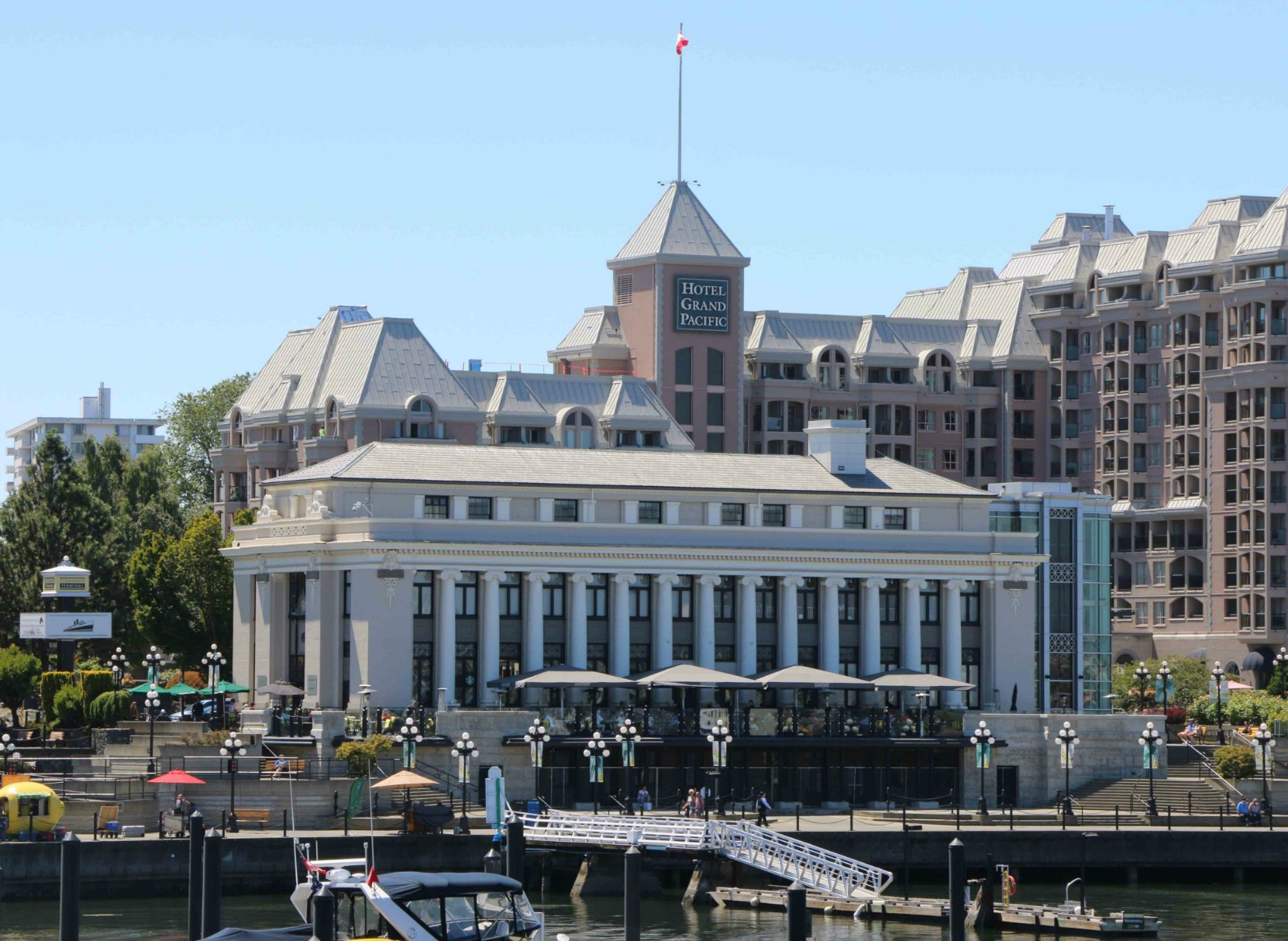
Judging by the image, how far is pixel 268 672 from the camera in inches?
5694

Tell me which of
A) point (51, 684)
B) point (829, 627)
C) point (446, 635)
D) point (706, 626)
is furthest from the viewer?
point (829, 627)

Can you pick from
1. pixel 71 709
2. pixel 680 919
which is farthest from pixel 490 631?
pixel 680 919

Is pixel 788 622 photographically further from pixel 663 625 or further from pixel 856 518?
pixel 856 518

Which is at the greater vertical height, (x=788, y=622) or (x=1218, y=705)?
(x=788, y=622)

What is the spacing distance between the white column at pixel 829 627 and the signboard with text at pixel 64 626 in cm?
3829

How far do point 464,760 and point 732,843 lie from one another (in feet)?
54.1

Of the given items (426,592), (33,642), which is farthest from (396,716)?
(33,642)

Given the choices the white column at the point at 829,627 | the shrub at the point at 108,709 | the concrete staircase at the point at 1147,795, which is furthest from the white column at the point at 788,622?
the shrub at the point at 108,709

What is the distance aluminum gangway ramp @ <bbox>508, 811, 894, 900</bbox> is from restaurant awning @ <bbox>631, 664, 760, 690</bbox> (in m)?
22.6

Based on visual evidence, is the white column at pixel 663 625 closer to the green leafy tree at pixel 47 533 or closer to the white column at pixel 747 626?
the white column at pixel 747 626

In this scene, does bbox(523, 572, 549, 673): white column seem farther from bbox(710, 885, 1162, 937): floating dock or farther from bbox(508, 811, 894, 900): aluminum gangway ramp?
bbox(710, 885, 1162, 937): floating dock

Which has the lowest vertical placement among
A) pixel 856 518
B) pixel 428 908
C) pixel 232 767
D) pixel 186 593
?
pixel 428 908

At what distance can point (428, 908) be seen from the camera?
7562 centimetres

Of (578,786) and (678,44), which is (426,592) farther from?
(678,44)
